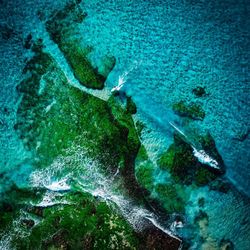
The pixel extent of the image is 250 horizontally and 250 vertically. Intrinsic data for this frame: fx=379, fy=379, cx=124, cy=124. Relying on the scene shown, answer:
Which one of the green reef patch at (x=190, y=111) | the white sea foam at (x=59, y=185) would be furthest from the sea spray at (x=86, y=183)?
the green reef patch at (x=190, y=111)

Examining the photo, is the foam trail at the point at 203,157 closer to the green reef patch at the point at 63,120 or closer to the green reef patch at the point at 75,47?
the green reef patch at the point at 63,120

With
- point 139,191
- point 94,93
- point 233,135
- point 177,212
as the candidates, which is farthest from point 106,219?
point 233,135

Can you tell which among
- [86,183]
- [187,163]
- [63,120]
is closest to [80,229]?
[86,183]

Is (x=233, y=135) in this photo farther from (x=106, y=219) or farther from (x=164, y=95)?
(x=106, y=219)

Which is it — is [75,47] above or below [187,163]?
above

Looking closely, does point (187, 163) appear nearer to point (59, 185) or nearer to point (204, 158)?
point (204, 158)

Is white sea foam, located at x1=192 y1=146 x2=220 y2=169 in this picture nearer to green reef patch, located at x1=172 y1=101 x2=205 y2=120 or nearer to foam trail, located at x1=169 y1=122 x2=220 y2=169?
foam trail, located at x1=169 y1=122 x2=220 y2=169
